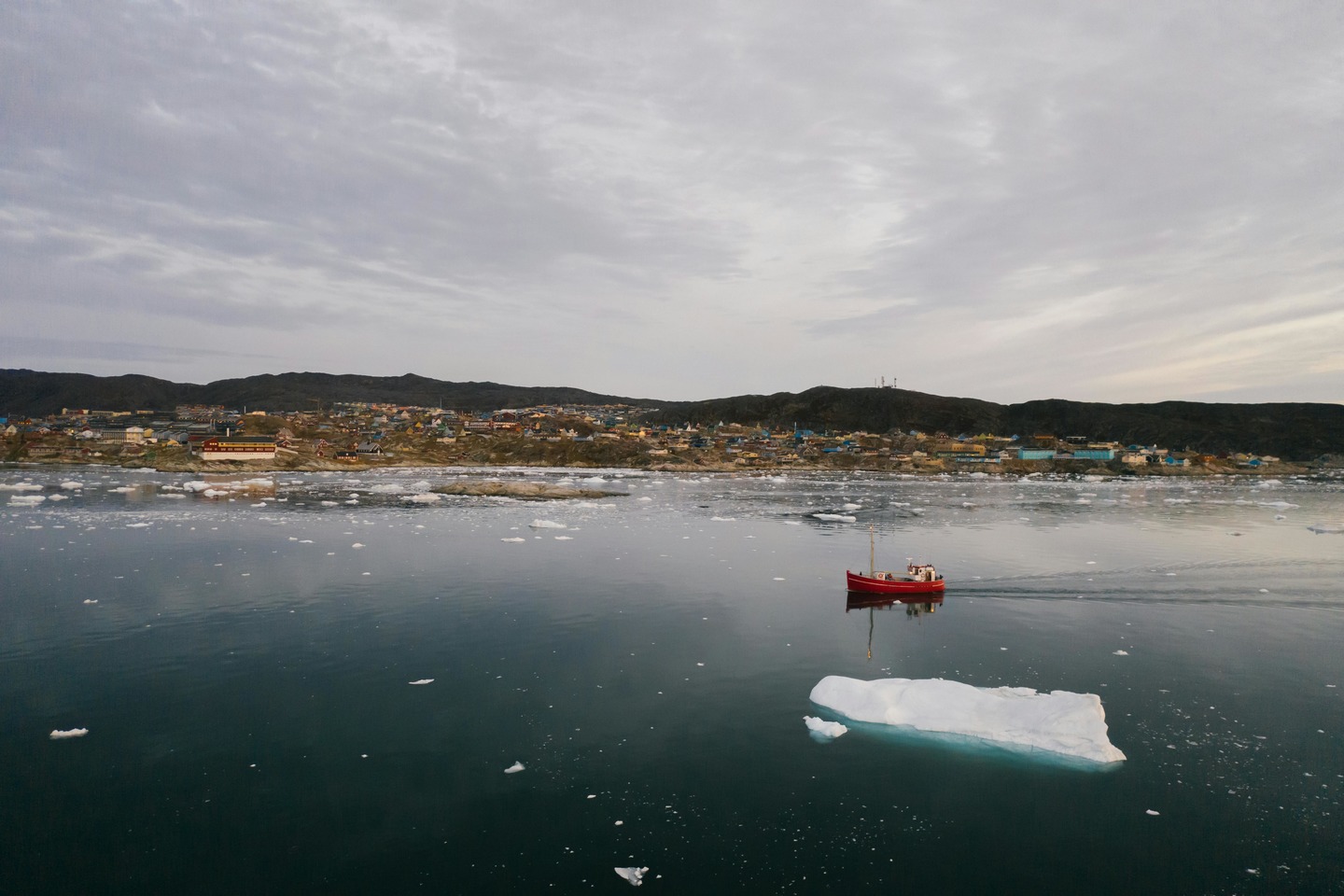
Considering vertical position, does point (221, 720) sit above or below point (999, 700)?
below

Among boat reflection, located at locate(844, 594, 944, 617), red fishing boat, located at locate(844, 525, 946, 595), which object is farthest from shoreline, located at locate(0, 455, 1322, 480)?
boat reflection, located at locate(844, 594, 944, 617)

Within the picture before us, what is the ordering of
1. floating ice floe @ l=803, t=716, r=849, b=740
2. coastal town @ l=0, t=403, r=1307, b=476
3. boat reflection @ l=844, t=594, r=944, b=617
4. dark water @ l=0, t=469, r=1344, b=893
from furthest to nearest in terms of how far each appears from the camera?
coastal town @ l=0, t=403, r=1307, b=476 → boat reflection @ l=844, t=594, r=944, b=617 → floating ice floe @ l=803, t=716, r=849, b=740 → dark water @ l=0, t=469, r=1344, b=893

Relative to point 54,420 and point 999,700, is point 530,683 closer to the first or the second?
point 999,700

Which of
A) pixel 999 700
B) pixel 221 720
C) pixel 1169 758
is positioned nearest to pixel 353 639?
pixel 221 720

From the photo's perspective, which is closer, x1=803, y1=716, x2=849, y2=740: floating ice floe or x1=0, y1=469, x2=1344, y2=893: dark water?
x1=0, y1=469, x2=1344, y2=893: dark water

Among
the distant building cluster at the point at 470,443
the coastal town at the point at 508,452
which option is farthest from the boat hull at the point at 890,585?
the distant building cluster at the point at 470,443

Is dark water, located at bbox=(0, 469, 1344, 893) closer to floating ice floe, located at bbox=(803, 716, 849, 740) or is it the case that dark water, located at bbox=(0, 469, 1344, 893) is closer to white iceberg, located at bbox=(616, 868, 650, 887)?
white iceberg, located at bbox=(616, 868, 650, 887)
